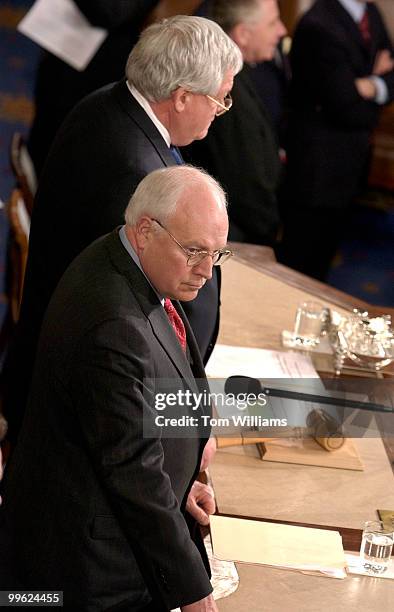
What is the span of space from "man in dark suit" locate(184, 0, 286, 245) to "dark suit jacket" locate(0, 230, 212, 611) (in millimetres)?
2273

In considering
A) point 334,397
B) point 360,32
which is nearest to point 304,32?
point 360,32

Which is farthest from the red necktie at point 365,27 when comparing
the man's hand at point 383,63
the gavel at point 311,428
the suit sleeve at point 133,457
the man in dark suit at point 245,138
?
the suit sleeve at point 133,457

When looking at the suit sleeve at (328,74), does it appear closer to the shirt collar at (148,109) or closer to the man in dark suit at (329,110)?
the man in dark suit at (329,110)

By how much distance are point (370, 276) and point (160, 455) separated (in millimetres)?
4847

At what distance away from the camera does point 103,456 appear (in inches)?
89.8

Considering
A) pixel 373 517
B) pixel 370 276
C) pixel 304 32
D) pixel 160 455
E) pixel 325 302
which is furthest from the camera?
pixel 370 276

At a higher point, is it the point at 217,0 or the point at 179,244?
the point at 179,244

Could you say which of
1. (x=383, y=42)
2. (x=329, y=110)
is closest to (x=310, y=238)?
(x=329, y=110)

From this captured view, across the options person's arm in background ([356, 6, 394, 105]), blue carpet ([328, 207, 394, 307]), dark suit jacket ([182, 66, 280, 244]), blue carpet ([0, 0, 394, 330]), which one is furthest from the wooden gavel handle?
blue carpet ([328, 207, 394, 307])

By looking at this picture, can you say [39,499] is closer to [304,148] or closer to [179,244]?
[179,244]

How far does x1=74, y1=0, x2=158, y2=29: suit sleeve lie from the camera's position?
16.5ft

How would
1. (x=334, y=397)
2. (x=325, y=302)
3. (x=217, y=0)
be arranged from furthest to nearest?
(x=217, y=0) < (x=325, y=302) < (x=334, y=397)

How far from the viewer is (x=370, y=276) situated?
7.02 meters

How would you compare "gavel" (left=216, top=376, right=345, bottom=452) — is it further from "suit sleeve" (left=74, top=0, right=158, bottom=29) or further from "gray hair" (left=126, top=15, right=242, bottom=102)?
"suit sleeve" (left=74, top=0, right=158, bottom=29)
